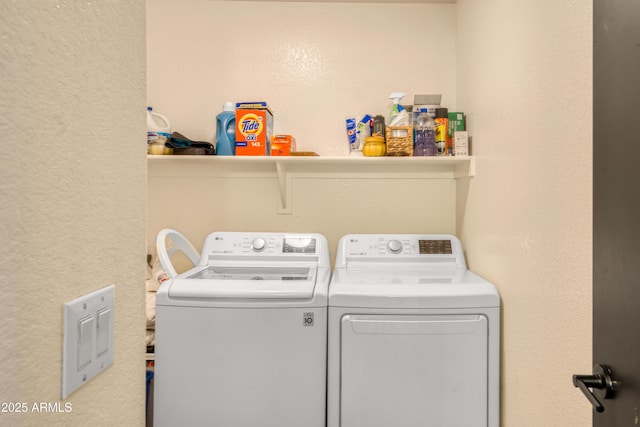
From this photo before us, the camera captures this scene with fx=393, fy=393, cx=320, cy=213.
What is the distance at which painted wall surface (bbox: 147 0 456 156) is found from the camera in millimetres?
2318

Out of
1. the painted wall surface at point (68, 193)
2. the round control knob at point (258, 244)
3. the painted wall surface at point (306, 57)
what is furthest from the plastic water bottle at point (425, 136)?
the painted wall surface at point (68, 193)

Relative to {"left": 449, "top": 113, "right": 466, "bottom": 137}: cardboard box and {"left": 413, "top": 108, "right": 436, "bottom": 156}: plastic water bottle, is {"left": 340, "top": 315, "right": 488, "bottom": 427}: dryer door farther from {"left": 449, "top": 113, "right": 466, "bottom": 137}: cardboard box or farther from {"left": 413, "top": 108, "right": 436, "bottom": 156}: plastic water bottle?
{"left": 449, "top": 113, "right": 466, "bottom": 137}: cardboard box

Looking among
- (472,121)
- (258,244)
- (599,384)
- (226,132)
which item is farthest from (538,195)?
(226,132)

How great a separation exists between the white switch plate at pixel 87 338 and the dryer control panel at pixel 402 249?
5.00ft

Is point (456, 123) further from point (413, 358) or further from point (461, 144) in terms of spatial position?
point (413, 358)

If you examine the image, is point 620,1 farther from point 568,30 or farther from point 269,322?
point 269,322

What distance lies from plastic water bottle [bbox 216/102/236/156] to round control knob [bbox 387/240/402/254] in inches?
38.5

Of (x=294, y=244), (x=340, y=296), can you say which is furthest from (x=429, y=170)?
(x=340, y=296)

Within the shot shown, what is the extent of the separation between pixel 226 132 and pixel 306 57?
2.21ft

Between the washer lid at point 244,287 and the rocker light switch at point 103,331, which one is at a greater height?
the rocker light switch at point 103,331

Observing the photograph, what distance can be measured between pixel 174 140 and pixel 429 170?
1451 millimetres

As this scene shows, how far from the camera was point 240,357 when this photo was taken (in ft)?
4.87

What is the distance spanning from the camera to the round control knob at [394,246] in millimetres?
2027

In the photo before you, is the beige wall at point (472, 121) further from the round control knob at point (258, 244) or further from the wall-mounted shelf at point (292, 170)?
the round control knob at point (258, 244)
